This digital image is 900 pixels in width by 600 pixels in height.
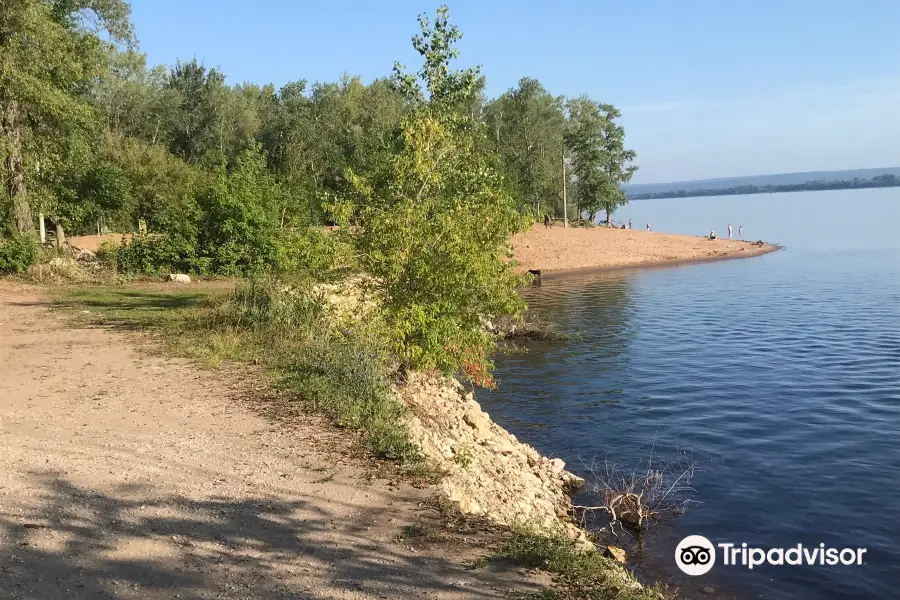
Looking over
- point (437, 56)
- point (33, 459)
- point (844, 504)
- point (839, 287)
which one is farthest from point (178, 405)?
point (839, 287)

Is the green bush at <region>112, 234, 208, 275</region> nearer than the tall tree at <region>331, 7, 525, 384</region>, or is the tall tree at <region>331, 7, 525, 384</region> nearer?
the tall tree at <region>331, 7, 525, 384</region>

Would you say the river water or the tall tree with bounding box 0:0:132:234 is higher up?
the tall tree with bounding box 0:0:132:234

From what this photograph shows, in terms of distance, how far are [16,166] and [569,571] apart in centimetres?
2885

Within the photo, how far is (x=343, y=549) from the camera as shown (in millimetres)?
6531

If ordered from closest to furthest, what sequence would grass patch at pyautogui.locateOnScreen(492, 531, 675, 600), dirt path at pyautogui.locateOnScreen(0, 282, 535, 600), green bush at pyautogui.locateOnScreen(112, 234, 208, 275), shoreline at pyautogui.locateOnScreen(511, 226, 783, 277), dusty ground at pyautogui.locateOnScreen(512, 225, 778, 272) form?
dirt path at pyautogui.locateOnScreen(0, 282, 535, 600)
grass patch at pyautogui.locateOnScreen(492, 531, 675, 600)
green bush at pyautogui.locateOnScreen(112, 234, 208, 275)
shoreline at pyautogui.locateOnScreen(511, 226, 783, 277)
dusty ground at pyautogui.locateOnScreen(512, 225, 778, 272)

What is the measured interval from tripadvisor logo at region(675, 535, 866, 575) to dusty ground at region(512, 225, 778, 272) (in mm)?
41616

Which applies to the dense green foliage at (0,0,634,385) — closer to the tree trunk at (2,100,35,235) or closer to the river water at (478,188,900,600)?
the tree trunk at (2,100,35,235)

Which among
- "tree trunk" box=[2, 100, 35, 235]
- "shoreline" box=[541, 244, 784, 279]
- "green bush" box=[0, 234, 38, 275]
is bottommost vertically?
"shoreline" box=[541, 244, 784, 279]

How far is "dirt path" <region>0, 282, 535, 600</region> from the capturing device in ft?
19.1

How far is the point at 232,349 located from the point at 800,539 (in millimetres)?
10762

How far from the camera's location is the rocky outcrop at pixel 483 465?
916 centimetres

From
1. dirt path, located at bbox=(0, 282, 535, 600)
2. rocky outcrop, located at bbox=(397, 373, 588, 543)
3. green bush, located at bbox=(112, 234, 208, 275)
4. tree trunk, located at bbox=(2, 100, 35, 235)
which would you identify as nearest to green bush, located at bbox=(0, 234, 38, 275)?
tree trunk, located at bbox=(2, 100, 35, 235)

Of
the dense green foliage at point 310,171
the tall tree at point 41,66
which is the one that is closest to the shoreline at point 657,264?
the dense green foliage at point 310,171

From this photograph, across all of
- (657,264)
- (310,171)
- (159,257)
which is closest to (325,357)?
(159,257)
